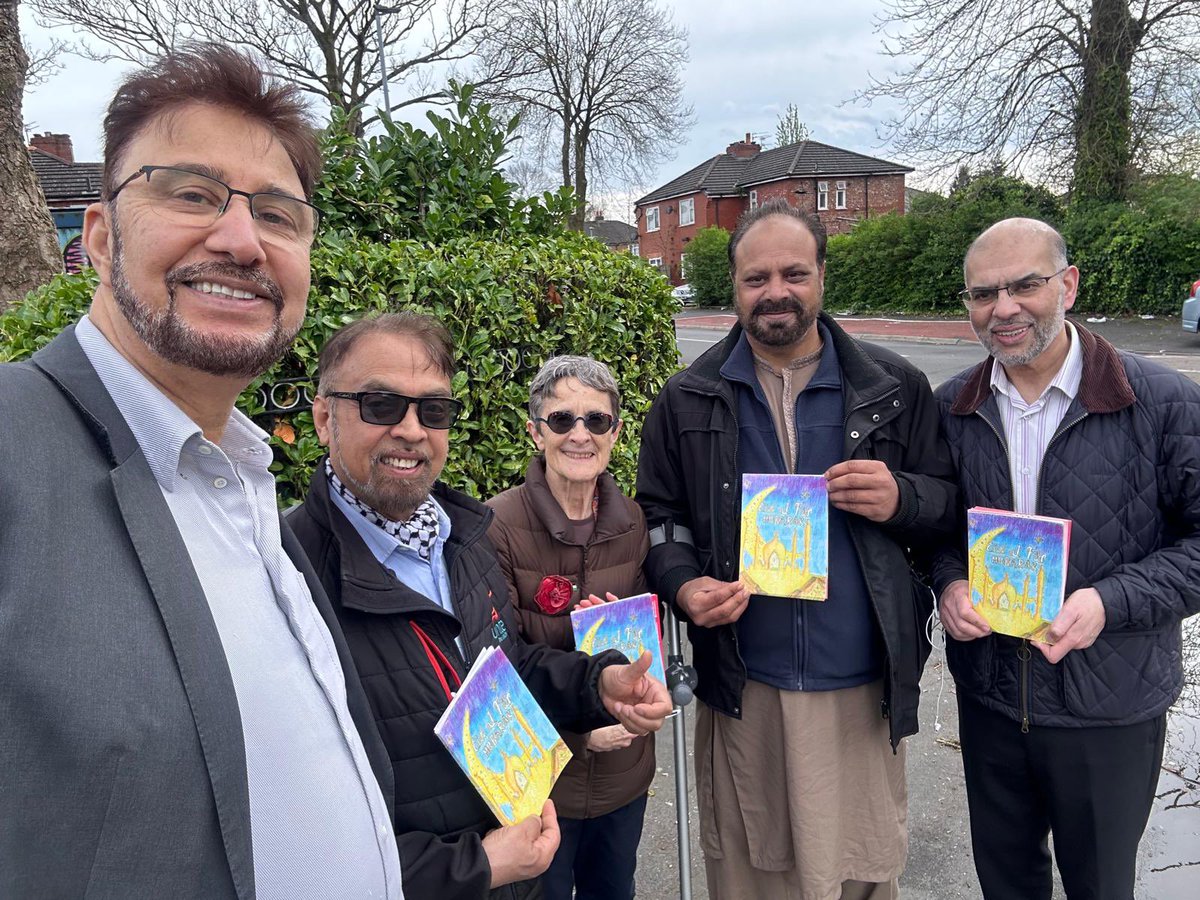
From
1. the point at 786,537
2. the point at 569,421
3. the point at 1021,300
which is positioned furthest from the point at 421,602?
the point at 1021,300

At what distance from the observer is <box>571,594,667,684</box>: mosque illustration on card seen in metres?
2.30

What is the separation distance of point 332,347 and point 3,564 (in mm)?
1100

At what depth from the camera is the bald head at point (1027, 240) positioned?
2395mm

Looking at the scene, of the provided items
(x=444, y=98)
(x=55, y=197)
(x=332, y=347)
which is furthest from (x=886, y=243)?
(x=332, y=347)

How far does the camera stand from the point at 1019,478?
2.38 metres

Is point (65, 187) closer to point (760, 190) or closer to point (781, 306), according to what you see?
point (781, 306)

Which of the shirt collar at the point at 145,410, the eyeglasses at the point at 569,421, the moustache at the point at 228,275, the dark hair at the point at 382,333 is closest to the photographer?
the shirt collar at the point at 145,410

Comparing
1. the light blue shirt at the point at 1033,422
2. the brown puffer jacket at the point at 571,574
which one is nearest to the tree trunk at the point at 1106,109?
the light blue shirt at the point at 1033,422

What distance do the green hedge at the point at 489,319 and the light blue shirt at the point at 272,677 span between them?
2012 mm

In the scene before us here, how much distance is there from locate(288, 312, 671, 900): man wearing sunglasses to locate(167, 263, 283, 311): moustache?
0.47m

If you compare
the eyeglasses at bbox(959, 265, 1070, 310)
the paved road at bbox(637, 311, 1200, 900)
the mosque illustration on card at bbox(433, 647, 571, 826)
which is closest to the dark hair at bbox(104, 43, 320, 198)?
the mosque illustration on card at bbox(433, 647, 571, 826)

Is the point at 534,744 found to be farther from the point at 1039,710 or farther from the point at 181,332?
the point at 1039,710

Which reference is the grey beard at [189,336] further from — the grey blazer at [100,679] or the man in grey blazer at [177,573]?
the grey blazer at [100,679]

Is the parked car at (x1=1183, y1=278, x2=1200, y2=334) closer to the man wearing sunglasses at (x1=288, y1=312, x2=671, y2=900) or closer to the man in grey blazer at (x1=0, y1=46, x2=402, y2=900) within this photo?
the man wearing sunglasses at (x1=288, y1=312, x2=671, y2=900)
